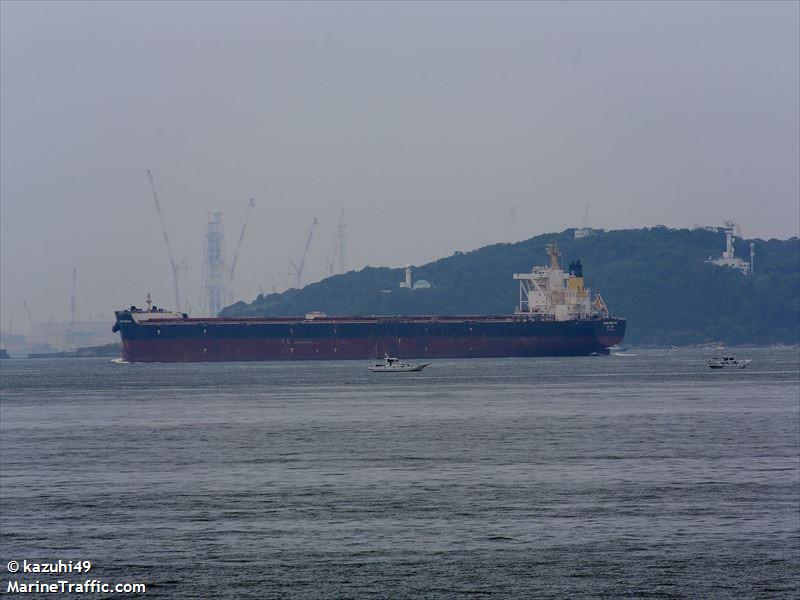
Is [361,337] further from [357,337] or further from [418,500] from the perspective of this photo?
[418,500]

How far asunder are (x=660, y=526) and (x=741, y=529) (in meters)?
2.15

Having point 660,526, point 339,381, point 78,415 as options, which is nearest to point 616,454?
point 660,526

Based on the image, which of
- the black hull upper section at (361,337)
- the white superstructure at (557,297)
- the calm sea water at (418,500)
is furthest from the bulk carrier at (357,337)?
the calm sea water at (418,500)

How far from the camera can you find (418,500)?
41.1m

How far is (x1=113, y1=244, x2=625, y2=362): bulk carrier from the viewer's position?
173 meters

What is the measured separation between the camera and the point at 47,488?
45.3 m

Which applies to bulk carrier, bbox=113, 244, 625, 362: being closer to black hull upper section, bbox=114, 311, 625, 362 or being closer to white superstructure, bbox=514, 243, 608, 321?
black hull upper section, bbox=114, 311, 625, 362

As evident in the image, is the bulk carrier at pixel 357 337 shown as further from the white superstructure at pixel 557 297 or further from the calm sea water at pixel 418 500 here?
the calm sea water at pixel 418 500

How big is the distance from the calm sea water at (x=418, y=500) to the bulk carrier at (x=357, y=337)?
3530 inches

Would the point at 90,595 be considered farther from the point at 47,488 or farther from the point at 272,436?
the point at 272,436

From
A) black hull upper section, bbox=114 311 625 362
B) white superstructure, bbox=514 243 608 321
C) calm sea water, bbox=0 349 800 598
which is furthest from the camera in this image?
white superstructure, bbox=514 243 608 321

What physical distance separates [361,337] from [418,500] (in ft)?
434

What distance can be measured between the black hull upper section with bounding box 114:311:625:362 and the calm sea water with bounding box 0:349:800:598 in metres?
89.7

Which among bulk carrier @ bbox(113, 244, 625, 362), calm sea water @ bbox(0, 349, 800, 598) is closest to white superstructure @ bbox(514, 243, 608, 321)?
bulk carrier @ bbox(113, 244, 625, 362)
